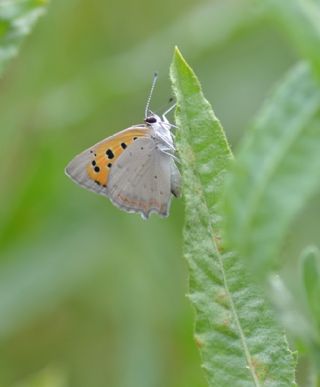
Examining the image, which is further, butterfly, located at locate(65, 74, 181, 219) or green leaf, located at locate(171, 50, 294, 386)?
butterfly, located at locate(65, 74, 181, 219)

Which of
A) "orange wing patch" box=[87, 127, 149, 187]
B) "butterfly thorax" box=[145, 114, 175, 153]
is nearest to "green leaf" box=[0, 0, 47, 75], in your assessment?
"orange wing patch" box=[87, 127, 149, 187]

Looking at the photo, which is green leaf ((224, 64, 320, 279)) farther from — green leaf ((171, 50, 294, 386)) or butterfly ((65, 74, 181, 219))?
butterfly ((65, 74, 181, 219))

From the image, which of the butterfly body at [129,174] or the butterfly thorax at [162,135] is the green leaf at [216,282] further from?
the butterfly thorax at [162,135]

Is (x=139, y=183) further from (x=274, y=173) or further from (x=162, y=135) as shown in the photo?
(x=274, y=173)

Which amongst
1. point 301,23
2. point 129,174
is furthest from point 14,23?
point 301,23

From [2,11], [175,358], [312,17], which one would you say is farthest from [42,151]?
[312,17]

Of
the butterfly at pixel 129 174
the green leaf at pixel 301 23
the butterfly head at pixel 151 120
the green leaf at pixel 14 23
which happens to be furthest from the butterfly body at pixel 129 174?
the green leaf at pixel 301 23
